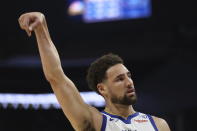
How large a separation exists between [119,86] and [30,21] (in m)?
0.86

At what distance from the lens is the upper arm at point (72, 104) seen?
307cm

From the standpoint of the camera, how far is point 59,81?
10.1 ft

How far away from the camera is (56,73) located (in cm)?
305

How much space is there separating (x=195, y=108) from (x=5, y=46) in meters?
4.29

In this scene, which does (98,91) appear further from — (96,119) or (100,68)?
(96,119)

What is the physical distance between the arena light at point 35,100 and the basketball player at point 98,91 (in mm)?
6393

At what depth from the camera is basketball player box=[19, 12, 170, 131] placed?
3004 mm

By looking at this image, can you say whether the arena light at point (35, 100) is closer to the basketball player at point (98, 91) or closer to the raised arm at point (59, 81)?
the basketball player at point (98, 91)

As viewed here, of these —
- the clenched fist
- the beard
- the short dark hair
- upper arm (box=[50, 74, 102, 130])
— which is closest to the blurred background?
the short dark hair

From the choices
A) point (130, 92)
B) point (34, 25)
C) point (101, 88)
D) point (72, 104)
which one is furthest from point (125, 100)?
point (34, 25)

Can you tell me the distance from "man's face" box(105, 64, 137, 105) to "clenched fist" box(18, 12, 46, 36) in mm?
754

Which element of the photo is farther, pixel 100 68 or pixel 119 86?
pixel 100 68

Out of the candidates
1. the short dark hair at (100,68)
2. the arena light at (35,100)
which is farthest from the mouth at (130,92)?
the arena light at (35,100)

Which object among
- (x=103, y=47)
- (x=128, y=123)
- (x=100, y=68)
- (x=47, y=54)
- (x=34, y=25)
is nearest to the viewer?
(x=34, y=25)
